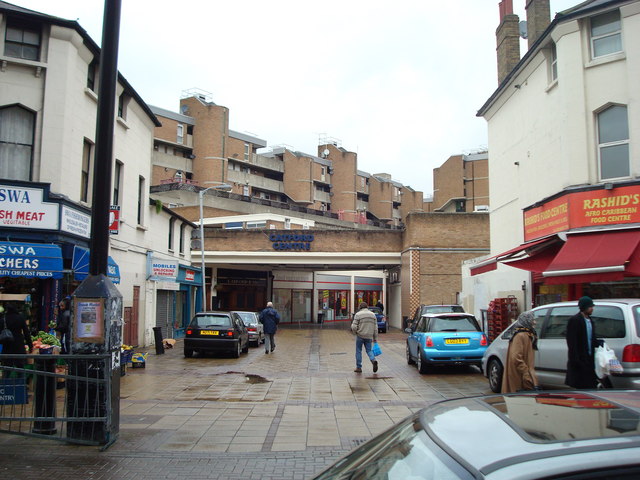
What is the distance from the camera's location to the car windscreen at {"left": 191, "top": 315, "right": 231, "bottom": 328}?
1769 centimetres

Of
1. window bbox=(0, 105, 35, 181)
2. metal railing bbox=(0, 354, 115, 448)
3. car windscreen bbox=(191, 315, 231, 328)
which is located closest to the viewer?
metal railing bbox=(0, 354, 115, 448)

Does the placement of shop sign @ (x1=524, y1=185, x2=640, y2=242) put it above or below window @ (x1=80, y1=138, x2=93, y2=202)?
below

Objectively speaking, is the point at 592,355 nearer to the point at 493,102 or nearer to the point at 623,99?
the point at 623,99

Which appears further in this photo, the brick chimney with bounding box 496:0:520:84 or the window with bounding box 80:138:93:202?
the brick chimney with bounding box 496:0:520:84

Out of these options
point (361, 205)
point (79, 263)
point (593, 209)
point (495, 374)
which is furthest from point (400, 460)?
point (361, 205)

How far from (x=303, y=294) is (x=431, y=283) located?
17.7m

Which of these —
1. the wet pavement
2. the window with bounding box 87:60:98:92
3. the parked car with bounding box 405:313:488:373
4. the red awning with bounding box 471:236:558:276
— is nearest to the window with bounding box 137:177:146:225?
the window with bounding box 87:60:98:92

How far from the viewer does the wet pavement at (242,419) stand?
5848 mm

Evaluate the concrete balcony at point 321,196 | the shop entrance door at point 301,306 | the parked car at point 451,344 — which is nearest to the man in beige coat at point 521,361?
the parked car at point 451,344

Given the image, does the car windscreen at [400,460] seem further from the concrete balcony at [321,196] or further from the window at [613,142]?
the concrete balcony at [321,196]

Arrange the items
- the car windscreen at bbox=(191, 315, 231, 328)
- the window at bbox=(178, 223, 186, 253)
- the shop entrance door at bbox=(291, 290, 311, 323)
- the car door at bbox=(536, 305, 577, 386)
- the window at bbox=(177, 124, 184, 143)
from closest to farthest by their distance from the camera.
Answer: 1. the car door at bbox=(536, 305, 577, 386)
2. the car windscreen at bbox=(191, 315, 231, 328)
3. the window at bbox=(178, 223, 186, 253)
4. the shop entrance door at bbox=(291, 290, 311, 323)
5. the window at bbox=(177, 124, 184, 143)

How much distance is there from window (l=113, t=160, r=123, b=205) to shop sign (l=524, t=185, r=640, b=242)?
43.2 ft

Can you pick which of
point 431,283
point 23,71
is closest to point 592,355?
point 23,71

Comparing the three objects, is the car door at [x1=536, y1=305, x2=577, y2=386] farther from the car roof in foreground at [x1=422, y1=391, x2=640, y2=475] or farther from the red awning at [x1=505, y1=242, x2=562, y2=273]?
the car roof in foreground at [x1=422, y1=391, x2=640, y2=475]
